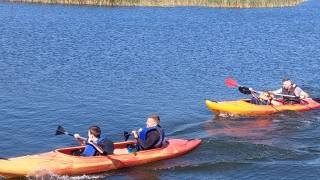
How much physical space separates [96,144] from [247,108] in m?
5.64

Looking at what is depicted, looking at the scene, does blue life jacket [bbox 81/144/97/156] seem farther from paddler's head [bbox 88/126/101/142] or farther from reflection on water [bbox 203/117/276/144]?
reflection on water [bbox 203/117/276/144]

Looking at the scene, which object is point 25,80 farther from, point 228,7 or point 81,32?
point 228,7

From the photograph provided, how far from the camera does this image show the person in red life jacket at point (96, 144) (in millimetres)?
9898

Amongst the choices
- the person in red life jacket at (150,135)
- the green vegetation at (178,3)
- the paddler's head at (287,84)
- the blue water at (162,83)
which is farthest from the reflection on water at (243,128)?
the green vegetation at (178,3)

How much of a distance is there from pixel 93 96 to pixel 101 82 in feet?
6.20

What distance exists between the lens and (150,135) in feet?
35.2

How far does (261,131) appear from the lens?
1326 cm

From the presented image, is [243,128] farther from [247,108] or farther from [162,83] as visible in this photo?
[162,83]

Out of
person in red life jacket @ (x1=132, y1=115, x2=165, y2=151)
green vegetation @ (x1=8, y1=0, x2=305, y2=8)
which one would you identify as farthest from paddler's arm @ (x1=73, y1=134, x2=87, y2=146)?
green vegetation @ (x1=8, y1=0, x2=305, y2=8)

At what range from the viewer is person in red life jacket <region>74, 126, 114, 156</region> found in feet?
32.5

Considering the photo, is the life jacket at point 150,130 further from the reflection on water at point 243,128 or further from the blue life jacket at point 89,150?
the reflection on water at point 243,128

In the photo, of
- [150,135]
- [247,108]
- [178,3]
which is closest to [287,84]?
[247,108]

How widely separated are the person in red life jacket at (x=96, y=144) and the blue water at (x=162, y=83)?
46 centimetres

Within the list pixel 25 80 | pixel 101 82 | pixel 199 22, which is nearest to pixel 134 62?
pixel 101 82
